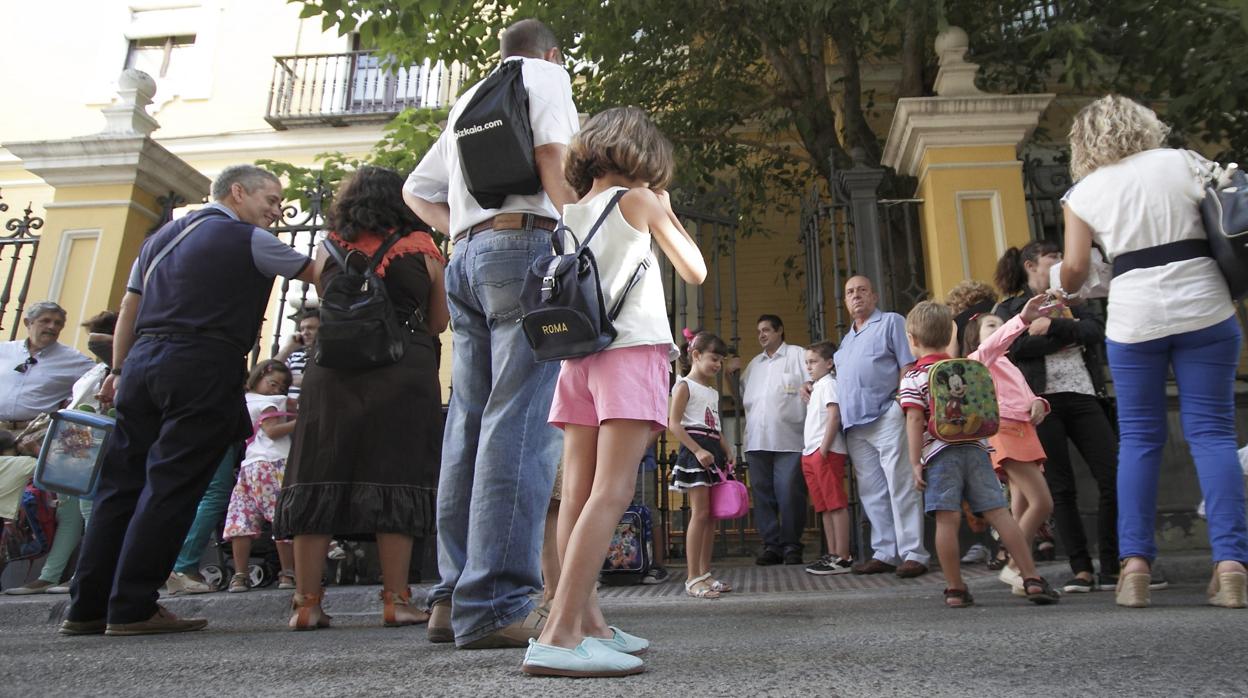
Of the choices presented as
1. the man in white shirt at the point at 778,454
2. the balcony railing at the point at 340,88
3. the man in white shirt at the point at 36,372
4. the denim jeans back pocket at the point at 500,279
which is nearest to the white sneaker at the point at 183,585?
the man in white shirt at the point at 36,372

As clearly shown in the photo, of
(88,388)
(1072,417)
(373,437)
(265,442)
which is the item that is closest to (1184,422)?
(1072,417)

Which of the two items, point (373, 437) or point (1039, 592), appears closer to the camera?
point (373, 437)

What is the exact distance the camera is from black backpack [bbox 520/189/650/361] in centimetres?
239

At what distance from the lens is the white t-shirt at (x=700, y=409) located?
5844mm

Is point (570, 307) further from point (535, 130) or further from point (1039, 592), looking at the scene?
point (1039, 592)

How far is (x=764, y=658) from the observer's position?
2.44 metres

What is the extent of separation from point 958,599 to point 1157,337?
132 cm

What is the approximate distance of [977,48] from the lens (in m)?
9.53

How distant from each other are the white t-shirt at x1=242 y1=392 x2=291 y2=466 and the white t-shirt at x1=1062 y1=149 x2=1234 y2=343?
4.74m

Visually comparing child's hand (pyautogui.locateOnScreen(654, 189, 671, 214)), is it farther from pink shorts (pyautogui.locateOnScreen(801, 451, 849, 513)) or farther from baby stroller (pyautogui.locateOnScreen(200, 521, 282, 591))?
baby stroller (pyautogui.locateOnScreen(200, 521, 282, 591))

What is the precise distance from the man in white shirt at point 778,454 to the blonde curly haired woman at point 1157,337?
339cm

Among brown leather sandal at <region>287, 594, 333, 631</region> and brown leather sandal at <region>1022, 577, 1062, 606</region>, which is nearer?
brown leather sandal at <region>287, 594, 333, 631</region>

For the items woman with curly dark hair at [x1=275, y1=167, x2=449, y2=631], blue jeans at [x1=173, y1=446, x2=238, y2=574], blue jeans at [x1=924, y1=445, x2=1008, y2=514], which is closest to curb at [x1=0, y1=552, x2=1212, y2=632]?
blue jeans at [x1=173, y1=446, x2=238, y2=574]

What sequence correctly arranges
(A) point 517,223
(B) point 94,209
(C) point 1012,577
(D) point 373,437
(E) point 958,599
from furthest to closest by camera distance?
1. (B) point 94,209
2. (C) point 1012,577
3. (E) point 958,599
4. (D) point 373,437
5. (A) point 517,223
